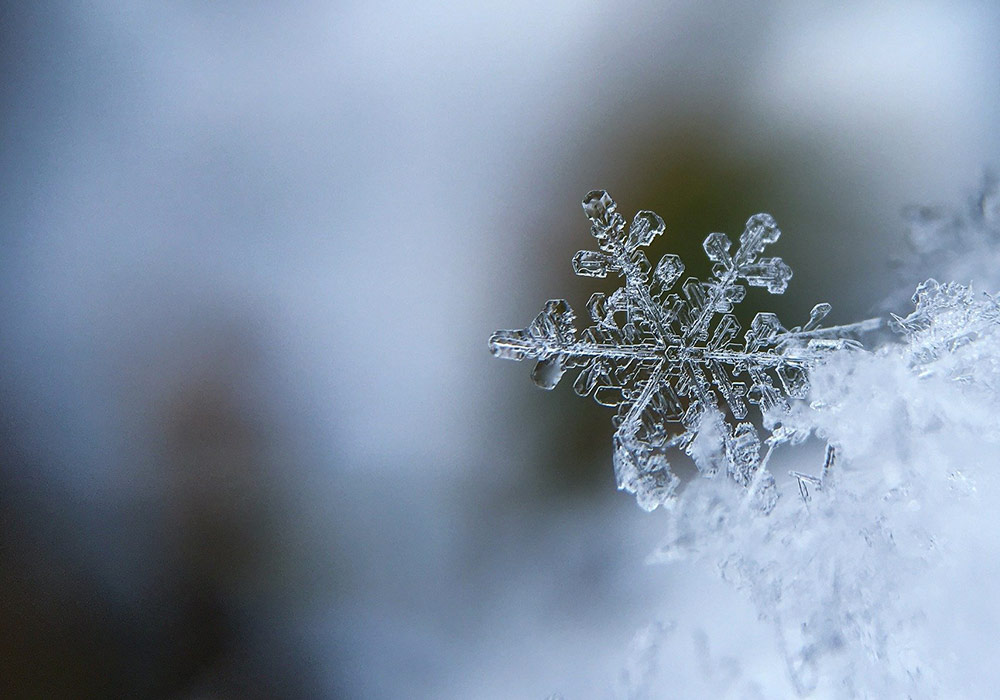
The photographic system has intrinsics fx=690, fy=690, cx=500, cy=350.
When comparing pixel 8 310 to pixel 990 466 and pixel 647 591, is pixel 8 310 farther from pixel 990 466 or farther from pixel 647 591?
pixel 990 466

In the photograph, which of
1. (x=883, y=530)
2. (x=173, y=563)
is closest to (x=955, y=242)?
(x=883, y=530)

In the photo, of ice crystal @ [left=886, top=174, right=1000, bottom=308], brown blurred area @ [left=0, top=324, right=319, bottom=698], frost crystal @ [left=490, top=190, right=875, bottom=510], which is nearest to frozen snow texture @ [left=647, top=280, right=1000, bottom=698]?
frost crystal @ [left=490, top=190, right=875, bottom=510]

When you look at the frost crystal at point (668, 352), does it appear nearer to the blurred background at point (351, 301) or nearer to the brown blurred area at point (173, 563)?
the blurred background at point (351, 301)

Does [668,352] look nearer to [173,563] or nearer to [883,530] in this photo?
[883,530]

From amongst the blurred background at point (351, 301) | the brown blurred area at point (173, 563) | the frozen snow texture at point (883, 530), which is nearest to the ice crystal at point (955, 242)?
the blurred background at point (351, 301)

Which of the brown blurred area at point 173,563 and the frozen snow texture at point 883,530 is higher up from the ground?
the frozen snow texture at point 883,530

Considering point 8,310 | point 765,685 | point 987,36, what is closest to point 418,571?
point 765,685

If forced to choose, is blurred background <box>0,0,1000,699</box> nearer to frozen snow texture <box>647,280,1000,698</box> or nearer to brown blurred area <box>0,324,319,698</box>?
brown blurred area <box>0,324,319,698</box>
